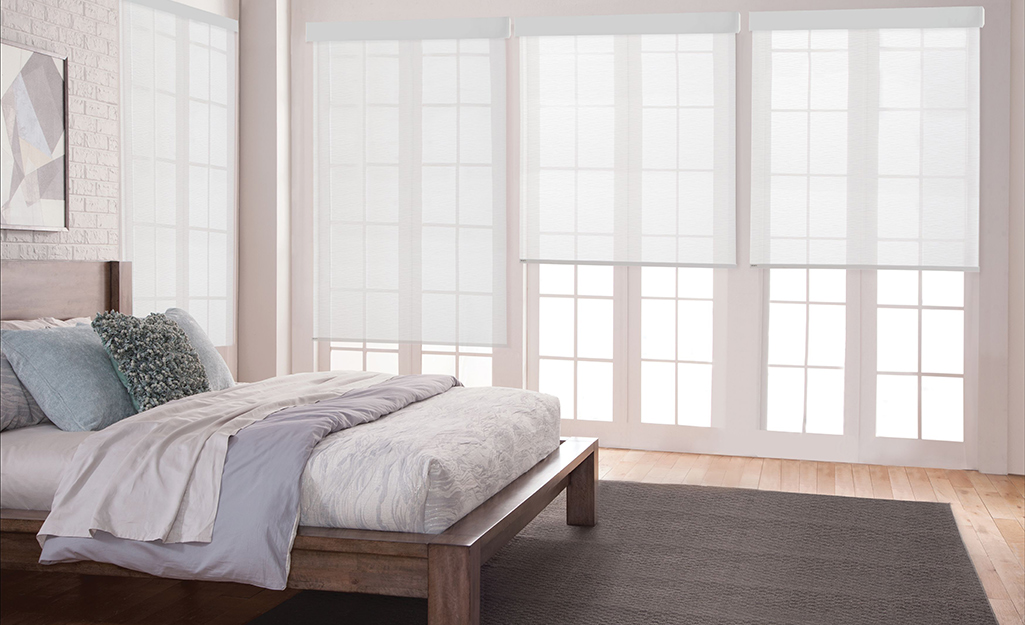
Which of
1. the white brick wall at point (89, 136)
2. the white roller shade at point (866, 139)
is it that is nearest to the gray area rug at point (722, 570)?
the white roller shade at point (866, 139)

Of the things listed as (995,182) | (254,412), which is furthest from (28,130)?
(995,182)

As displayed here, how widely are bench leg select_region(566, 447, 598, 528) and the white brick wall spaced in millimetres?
2427

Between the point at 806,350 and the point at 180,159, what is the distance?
3529 millimetres

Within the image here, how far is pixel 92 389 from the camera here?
3.01 meters

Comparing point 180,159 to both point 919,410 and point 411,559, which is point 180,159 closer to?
point 411,559

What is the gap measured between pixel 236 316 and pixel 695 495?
2996 millimetres

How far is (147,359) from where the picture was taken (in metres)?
3.16

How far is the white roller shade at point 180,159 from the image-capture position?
4.69 meters

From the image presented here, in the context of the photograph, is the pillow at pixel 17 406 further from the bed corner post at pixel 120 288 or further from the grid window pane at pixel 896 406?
the grid window pane at pixel 896 406

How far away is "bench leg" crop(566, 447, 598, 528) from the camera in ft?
12.7

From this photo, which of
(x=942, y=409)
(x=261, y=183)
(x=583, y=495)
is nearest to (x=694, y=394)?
(x=942, y=409)

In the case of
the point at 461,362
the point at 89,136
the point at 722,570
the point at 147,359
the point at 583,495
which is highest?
the point at 89,136

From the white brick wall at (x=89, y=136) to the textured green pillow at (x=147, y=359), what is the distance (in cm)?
100

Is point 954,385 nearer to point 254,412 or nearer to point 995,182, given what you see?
point 995,182
